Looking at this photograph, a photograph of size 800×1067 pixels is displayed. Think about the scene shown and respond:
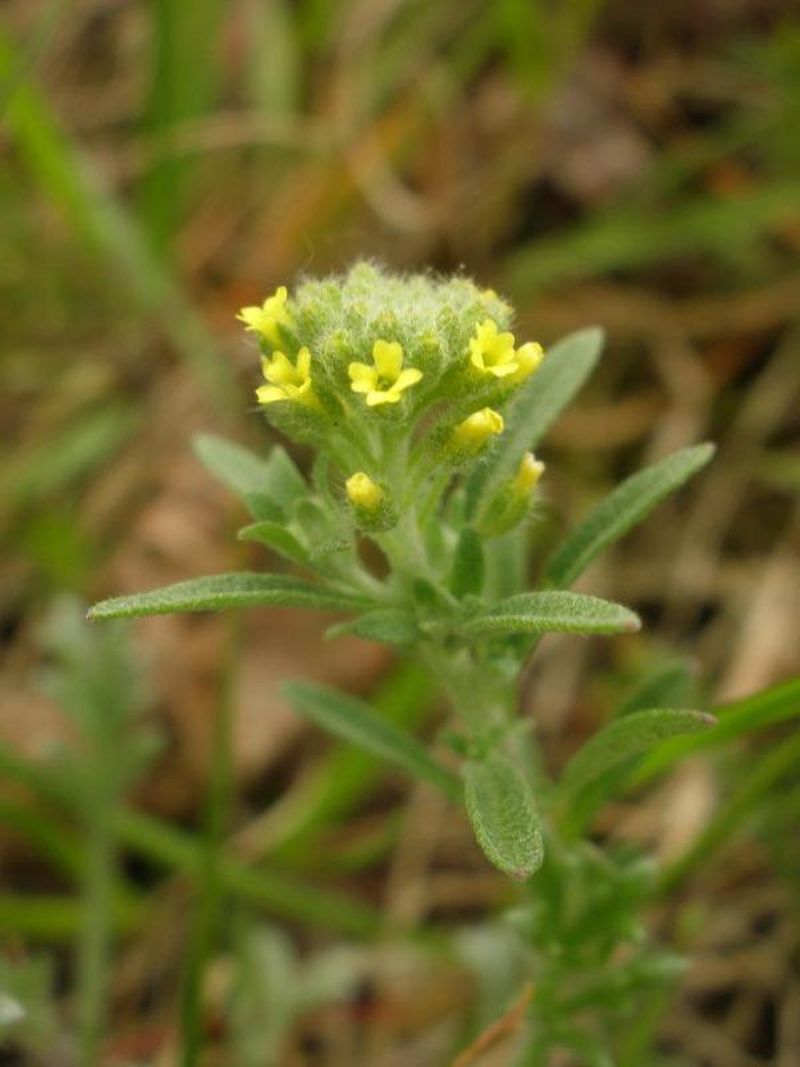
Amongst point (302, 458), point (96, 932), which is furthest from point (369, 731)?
point (302, 458)

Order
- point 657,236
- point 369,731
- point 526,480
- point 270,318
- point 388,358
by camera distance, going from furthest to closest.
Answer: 1. point 657,236
2. point 369,731
3. point 526,480
4. point 270,318
5. point 388,358

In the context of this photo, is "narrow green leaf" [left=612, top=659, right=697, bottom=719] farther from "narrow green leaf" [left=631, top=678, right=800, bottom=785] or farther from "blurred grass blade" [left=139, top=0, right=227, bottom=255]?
"blurred grass blade" [left=139, top=0, right=227, bottom=255]

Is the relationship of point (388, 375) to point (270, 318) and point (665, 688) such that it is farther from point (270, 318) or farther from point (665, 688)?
point (665, 688)

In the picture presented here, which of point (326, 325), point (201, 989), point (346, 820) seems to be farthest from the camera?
point (346, 820)

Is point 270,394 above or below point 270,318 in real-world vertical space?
below

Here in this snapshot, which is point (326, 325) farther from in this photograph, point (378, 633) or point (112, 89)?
point (112, 89)

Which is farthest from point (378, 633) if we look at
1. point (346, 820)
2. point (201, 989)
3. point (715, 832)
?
point (346, 820)

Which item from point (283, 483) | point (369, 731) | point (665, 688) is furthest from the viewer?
point (369, 731)

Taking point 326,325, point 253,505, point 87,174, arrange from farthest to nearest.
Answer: point 87,174 < point 253,505 < point 326,325
